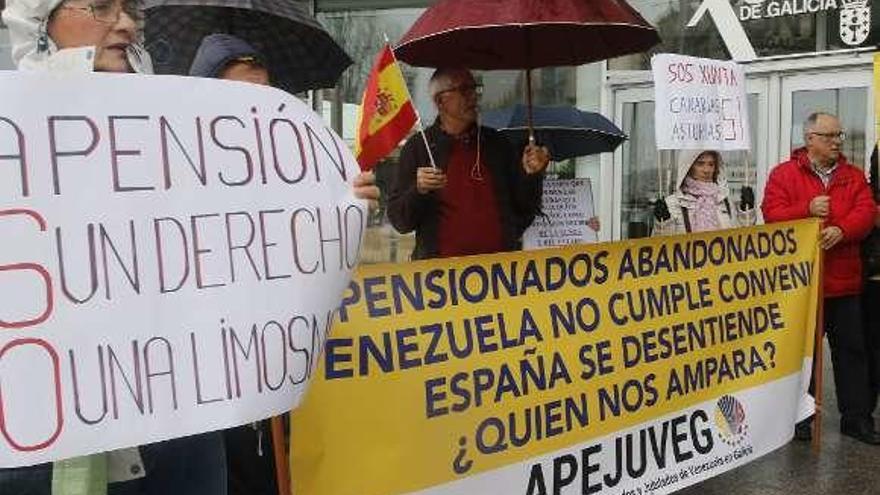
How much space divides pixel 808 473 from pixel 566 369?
1.80 m

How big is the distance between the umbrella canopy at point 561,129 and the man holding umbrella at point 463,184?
289cm

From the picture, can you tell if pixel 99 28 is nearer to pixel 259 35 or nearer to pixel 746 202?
pixel 259 35

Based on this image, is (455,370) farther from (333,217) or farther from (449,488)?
(333,217)

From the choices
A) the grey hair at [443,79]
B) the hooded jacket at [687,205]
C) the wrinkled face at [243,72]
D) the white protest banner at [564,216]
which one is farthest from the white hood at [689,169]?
the wrinkled face at [243,72]

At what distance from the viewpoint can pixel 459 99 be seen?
4086mm

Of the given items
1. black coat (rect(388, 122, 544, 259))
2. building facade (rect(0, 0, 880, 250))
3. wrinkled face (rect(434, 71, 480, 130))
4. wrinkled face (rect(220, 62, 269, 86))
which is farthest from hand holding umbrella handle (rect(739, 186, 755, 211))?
wrinkled face (rect(220, 62, 269, 86))

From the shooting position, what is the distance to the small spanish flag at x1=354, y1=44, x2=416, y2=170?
2.84 m

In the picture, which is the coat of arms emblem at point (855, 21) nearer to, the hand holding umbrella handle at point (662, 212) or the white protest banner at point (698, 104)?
the white protest banner at point (698, 104)

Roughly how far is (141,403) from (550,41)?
10.4 feet

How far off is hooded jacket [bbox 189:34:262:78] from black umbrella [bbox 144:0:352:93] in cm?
99

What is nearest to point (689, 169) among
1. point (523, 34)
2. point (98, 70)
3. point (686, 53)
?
point (523, 34)

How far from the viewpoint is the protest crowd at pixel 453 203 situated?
6.44 feet

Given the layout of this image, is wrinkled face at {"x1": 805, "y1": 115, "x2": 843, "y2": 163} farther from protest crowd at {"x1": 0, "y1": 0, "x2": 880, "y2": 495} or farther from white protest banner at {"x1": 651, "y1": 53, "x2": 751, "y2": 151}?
white protest banner at {"x1": 651, "y1": 53, "x2": 751, "y2": 151}

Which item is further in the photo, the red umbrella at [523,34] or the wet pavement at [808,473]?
the wet pavement at [808,473]
